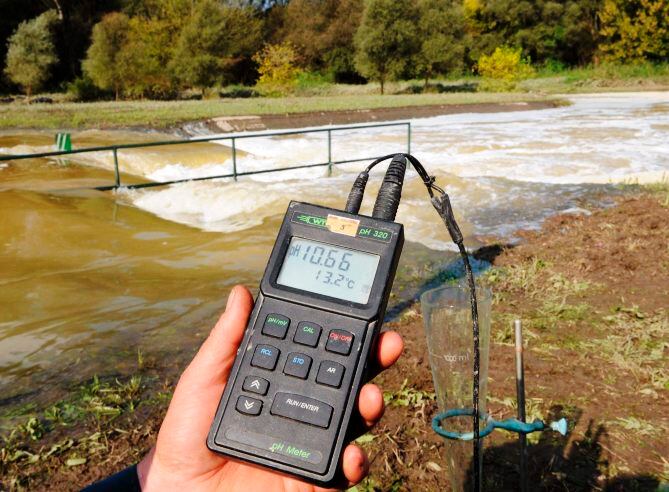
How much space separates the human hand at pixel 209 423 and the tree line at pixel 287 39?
39.4 m

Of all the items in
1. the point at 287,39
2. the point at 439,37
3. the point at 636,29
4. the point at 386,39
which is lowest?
the point at 386,39

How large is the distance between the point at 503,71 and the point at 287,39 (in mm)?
18079

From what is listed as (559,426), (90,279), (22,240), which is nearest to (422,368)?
(559,426)

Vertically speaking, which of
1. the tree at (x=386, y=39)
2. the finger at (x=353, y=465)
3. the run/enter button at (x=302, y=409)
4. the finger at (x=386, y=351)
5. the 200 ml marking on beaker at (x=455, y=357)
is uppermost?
the tree at (x=386, y=39)

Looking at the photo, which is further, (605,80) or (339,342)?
(605,80)

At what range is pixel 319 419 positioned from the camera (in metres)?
1.68

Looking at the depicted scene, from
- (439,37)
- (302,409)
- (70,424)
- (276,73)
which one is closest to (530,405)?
(302,409)

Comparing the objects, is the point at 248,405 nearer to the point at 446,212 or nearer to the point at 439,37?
the point at 446,212

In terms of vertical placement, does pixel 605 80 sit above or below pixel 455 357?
above

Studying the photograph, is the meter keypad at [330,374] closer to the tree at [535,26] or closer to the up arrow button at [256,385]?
the up arrow button at [256,385]

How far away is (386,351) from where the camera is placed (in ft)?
5.79

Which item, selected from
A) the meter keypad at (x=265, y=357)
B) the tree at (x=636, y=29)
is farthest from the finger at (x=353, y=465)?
the tree at (x=636, y=29)

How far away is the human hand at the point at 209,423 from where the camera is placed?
67.8 inches

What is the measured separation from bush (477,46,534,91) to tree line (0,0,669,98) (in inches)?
103
